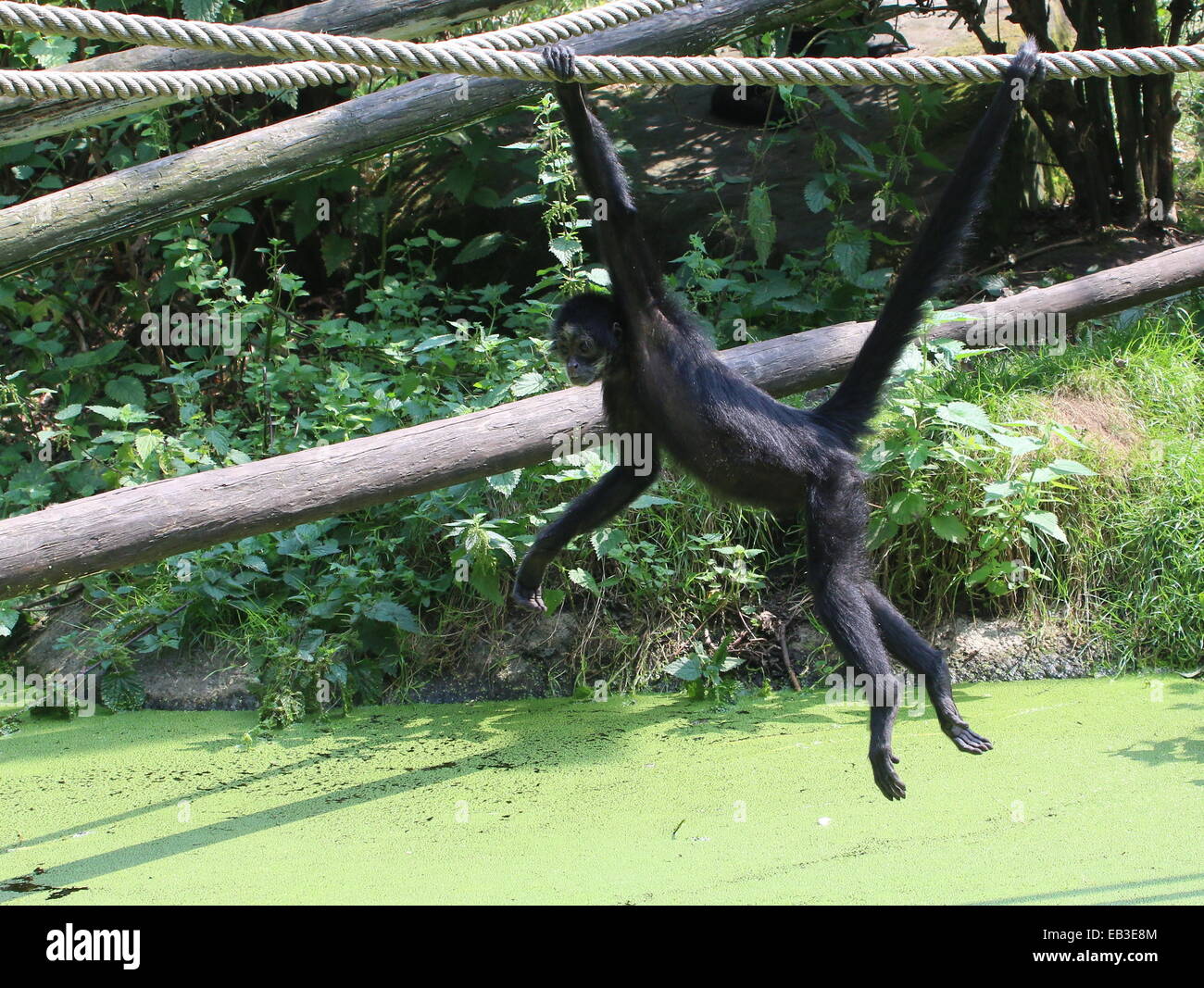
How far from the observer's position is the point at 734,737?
6254 mm

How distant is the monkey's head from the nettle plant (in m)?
2.45

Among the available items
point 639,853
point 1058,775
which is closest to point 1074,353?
point 1058,775

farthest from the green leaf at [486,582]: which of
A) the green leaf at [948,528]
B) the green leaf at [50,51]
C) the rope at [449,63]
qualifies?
the green leaf at [50,51]

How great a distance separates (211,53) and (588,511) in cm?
397

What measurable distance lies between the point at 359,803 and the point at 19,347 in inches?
258

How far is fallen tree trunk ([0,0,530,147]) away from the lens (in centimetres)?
677

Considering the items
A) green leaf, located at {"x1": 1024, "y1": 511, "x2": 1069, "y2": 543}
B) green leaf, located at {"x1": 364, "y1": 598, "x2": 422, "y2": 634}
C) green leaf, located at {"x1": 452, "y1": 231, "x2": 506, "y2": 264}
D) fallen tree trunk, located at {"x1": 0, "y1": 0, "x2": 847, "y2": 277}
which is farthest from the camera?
green leaf, located at {"x1": 452, "y1": 231, "x2": 506, "y2": 264}

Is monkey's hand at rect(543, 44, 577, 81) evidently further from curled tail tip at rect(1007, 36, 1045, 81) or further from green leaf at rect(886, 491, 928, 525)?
green leaf at rect(886, 491, 928, 525)

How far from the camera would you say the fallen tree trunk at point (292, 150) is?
6.26 metres

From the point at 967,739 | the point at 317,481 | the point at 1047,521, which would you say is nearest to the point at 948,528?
the point at 1047,521

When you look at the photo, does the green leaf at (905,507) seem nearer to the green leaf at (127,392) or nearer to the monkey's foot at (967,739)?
the monkey's foot at (967,739)

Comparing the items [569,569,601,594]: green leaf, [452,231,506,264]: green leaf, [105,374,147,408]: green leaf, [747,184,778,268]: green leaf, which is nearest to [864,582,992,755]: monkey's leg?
[569,569,601,594]: green leaf

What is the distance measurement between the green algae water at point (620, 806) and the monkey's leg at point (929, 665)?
1.46ft

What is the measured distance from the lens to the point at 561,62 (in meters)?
4.15
